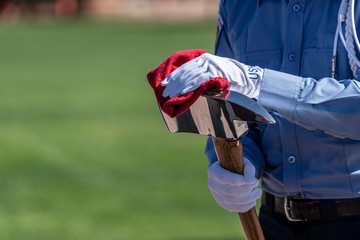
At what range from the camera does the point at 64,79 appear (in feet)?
55.4

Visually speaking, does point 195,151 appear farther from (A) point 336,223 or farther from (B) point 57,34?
(B) point 57,34

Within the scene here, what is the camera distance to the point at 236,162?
217 cm

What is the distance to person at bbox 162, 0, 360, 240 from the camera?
6.54ft

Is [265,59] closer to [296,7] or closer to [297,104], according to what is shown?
[296,7]

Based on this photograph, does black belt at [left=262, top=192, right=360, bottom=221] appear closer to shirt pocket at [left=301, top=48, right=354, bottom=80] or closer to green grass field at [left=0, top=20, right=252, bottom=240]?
shirt pocket at [left=301, top=48, right=354, bottom=80]

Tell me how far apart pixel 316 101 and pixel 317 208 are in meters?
0.45

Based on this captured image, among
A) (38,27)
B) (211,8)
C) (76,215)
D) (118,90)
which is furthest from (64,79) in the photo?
(211,8)

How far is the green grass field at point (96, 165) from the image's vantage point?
6.17 m

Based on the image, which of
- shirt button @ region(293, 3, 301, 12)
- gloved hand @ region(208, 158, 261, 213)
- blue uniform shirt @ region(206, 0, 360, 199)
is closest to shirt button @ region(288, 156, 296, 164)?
blue uniform shirt @ region(206, 0, 360, 199)

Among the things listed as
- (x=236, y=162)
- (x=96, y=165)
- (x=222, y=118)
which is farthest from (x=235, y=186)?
(x=96, y=165)

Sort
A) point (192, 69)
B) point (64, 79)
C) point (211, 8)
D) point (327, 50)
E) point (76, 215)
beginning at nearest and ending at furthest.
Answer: point (192, 69)
point (327, 50)
point (76, 215)
point (64, 79)
point (211, 8)

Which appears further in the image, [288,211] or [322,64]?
[288,211]

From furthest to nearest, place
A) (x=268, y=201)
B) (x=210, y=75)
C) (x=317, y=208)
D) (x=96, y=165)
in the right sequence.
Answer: (x=96, y=165) → (x=268, y=201) → (x=317, y=208) → (x=210, y=75)

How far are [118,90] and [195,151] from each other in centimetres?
599
